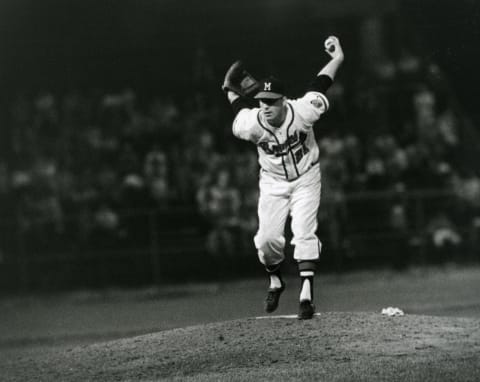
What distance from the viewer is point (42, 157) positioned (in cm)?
1572

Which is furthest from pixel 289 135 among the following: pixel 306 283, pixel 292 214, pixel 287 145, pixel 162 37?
pixel 162 37

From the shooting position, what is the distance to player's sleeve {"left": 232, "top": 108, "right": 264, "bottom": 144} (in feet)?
25.6

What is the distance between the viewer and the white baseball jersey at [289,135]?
7781 millimetres

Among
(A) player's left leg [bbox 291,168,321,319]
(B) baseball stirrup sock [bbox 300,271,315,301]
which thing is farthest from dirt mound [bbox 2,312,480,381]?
(A) player's left leg [bbox 291,168,321,319]

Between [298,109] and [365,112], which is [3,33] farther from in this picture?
[298,109]

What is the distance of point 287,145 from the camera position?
7.80 meters

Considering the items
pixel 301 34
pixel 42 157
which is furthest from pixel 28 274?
pixel 301 34

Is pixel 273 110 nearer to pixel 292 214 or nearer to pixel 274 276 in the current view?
pixel 292 214

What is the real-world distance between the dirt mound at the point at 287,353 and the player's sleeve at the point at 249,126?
167 centimetres

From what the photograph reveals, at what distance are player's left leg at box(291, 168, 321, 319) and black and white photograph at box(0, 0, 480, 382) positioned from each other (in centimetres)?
2

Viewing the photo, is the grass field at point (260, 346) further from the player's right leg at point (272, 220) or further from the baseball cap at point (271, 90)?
the baseball cap at point (271, 90)

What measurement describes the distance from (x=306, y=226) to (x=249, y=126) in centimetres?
99

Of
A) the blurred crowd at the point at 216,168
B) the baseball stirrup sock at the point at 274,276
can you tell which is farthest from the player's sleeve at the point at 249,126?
the blurred crowd at the point at 216,168

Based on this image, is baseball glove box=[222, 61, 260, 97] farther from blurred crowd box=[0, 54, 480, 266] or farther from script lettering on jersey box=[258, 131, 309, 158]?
blurred crowd box=[0, 54, 480, 266]
